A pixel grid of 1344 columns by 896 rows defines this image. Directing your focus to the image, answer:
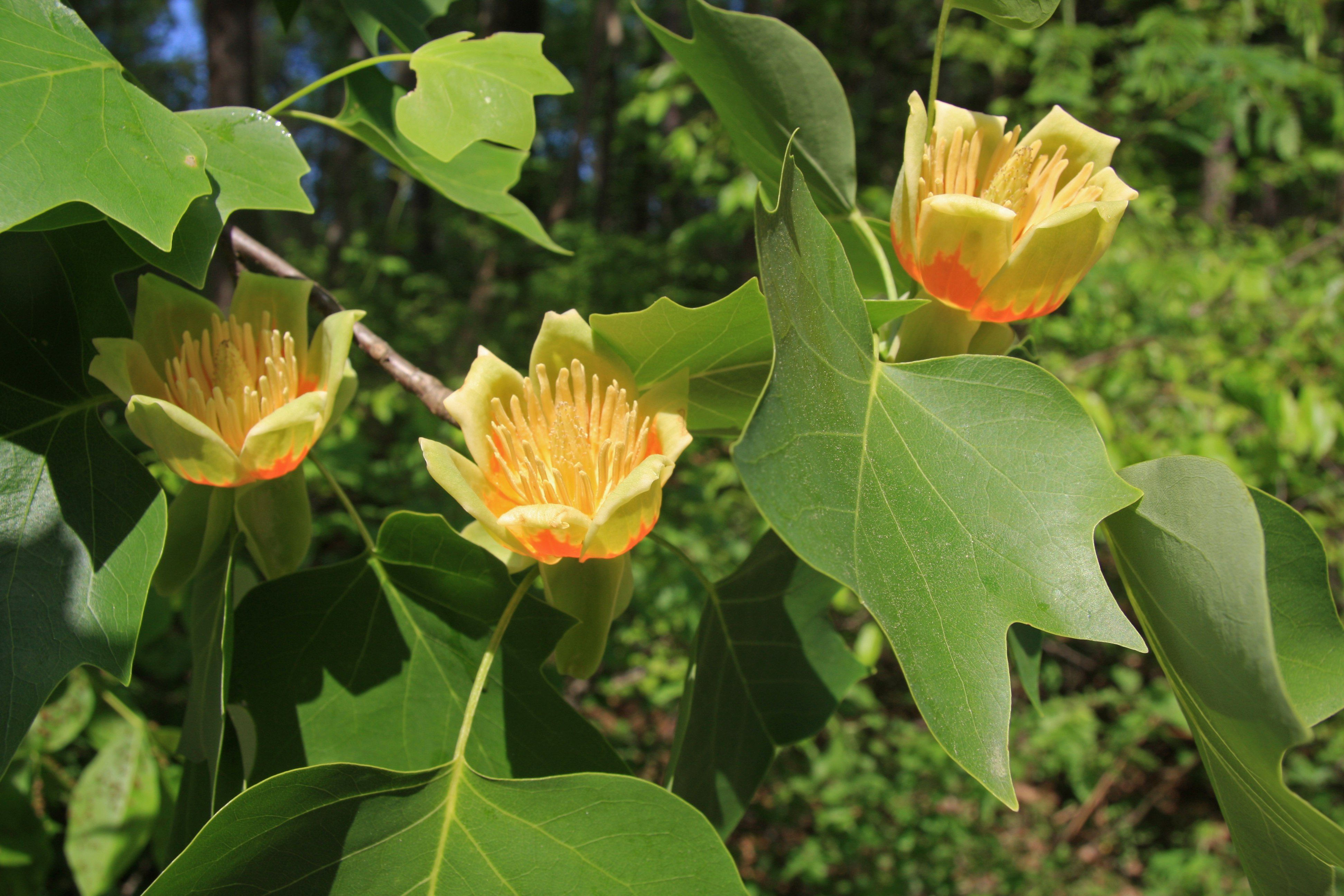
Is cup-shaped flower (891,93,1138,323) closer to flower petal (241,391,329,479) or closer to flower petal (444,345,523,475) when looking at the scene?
flower petal (444,345,523,475)

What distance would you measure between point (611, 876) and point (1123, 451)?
214 cm

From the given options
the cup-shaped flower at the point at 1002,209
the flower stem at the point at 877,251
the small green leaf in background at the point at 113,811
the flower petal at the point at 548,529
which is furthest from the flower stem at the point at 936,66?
the small green leaf in background at the point at 113,811

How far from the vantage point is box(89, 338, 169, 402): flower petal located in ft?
1.99

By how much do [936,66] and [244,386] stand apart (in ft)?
1.96

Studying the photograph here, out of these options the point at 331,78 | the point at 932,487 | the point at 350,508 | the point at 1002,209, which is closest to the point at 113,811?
the point at 350,508

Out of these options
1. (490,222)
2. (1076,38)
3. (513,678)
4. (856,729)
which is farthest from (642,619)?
(490,222)

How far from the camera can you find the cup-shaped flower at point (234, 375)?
0.59m

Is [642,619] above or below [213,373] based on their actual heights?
below

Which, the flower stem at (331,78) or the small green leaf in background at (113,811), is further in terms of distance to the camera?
the small green leaf in background at (113,811)

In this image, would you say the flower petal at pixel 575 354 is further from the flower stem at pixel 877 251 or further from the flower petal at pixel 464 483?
the flower stem at pixel 877 251

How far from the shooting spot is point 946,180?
0.68 meters

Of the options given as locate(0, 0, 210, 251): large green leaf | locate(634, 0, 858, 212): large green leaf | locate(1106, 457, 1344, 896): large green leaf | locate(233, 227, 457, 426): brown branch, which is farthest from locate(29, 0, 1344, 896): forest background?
locate(1106, 457, 1344, 896): large green leaf

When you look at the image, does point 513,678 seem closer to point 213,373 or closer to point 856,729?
point 213,373

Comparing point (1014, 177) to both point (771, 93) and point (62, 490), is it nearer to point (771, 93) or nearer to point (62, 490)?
point (771, 93)
